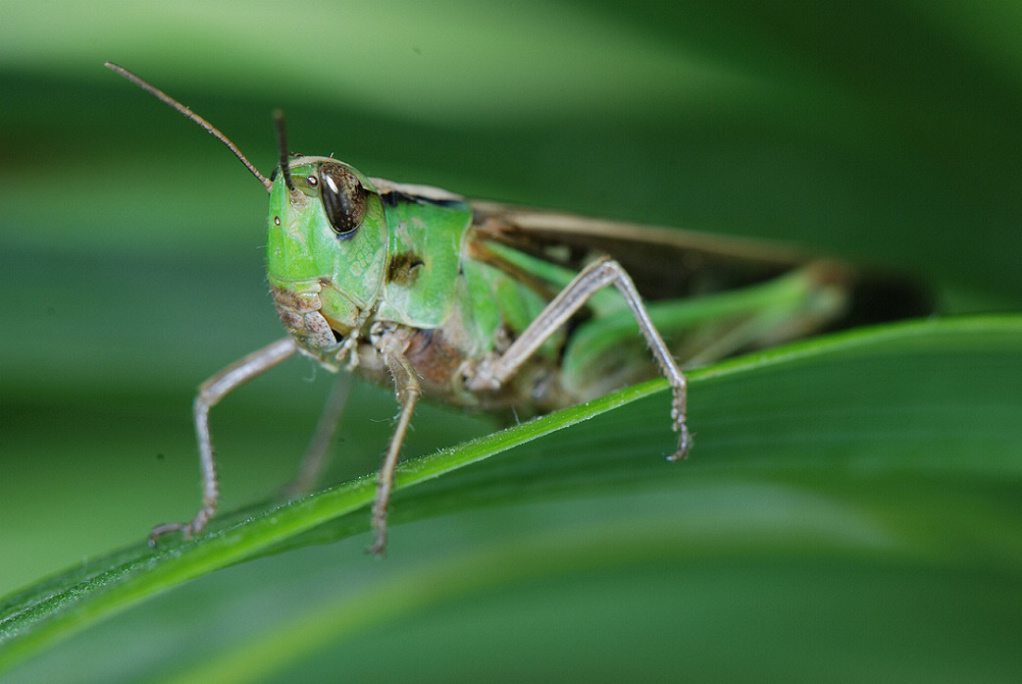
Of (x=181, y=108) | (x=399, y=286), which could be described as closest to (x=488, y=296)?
(x=399, y=286)

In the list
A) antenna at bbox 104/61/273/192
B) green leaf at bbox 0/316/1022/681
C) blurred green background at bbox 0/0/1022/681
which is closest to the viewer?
green leaf at bbox 0/316/1022/681

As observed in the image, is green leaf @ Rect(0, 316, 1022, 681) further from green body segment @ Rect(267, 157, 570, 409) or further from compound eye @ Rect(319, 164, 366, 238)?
compound eye @ Rect(319, 164, 366, 238)

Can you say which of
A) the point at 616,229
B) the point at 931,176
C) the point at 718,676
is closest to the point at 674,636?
the point at 718,676

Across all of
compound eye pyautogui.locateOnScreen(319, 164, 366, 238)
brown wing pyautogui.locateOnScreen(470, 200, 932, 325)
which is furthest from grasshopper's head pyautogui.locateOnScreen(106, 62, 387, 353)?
brown wing pyautogui.locateOnScreen(470, 200, 932, 325)

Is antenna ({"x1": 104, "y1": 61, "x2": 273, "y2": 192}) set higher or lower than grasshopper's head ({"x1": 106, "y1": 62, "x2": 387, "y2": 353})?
higher

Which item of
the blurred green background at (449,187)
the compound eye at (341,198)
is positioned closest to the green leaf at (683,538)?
the blurred green background at (449,187)

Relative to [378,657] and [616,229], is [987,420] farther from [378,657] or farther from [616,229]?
[378,657]

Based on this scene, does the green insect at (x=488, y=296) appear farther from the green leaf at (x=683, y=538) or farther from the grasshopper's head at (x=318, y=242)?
the green leaf at (x=683, y=538)

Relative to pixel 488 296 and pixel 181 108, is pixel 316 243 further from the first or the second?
pixel 488 296
